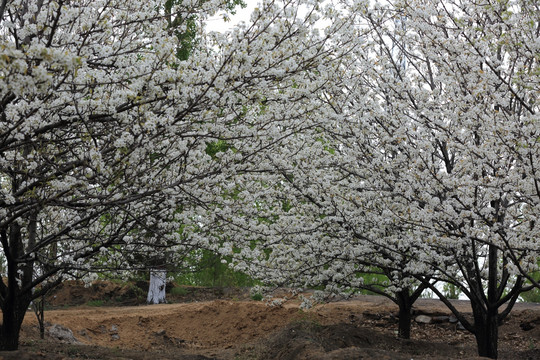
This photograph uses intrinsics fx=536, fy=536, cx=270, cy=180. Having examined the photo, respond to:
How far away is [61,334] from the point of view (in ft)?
37.8

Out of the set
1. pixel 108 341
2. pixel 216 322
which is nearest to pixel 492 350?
pixel 216 322

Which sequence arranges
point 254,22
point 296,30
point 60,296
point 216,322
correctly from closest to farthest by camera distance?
1. point 254,22
2. point 296,30
3. point 216,322
4. point 60,296

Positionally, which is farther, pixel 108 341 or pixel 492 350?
pixel 108 341

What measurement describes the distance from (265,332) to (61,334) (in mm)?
→ 4528

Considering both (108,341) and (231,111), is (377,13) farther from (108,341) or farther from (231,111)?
(108,341)

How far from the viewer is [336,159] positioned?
29.7ft

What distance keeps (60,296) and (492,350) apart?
54.7 ft

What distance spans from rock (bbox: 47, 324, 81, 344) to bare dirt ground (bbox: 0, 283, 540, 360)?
243mm

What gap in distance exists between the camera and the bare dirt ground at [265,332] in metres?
9.40

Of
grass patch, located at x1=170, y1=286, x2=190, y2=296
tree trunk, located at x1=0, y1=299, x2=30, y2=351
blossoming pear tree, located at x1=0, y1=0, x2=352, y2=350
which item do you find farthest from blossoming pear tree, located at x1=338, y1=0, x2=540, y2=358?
grass patch, located at x1=170, y1=286, x2=190, y2=296

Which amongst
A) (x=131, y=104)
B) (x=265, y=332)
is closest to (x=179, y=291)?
(x=265, y=332)

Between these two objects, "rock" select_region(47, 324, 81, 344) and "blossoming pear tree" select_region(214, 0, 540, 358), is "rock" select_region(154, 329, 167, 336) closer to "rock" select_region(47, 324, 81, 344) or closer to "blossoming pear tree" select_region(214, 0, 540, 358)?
"rock" select_region(47, 324, 81, 344)

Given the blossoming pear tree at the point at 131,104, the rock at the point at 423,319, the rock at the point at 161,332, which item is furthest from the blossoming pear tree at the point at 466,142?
the rock at the point at 161,332

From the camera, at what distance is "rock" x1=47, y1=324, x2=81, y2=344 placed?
11344 mm
